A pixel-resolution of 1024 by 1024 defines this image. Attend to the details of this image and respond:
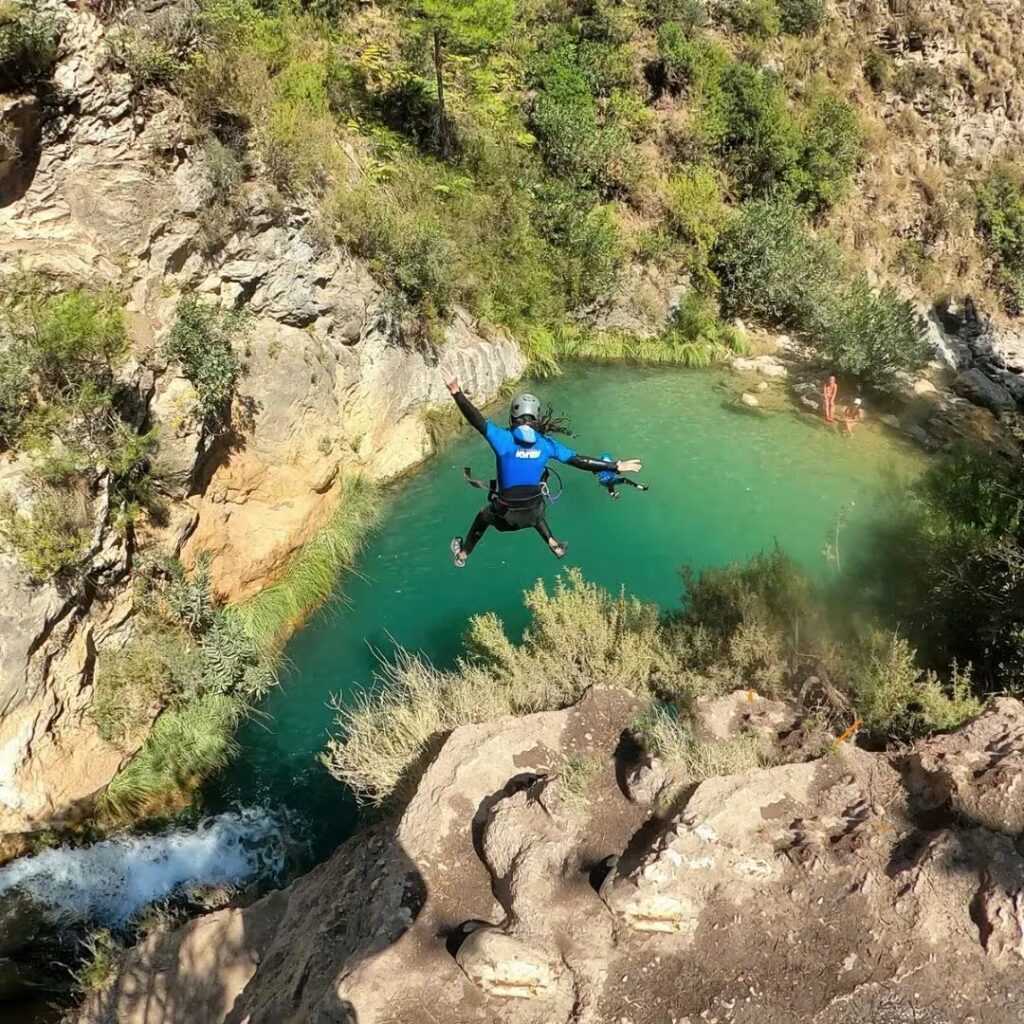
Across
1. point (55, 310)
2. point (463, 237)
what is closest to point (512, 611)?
point (55, 310)

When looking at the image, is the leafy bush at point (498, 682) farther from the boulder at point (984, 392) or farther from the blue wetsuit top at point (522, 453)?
the boulder at point (984, 392)

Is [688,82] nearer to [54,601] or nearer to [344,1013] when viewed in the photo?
[54,601]

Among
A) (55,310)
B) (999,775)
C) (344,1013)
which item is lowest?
(999,775)

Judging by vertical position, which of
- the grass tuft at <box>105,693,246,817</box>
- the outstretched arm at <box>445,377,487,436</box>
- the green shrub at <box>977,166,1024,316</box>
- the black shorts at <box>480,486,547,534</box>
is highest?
the outstretched arm at <box>445,377,487,436</box>

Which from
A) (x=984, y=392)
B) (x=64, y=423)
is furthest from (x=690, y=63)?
(x=64, y=423)

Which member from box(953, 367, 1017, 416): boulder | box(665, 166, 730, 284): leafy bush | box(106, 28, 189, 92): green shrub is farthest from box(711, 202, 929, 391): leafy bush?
box(106, 28, 189, 92): green shrub

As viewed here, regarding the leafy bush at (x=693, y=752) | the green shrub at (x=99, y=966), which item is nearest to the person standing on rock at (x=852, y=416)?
the leafy bush at (x=693, y=752)

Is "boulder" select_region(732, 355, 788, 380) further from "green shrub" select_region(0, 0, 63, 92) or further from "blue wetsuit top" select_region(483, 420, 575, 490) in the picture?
"green shrub" select_region(0, 0, 63, 92)
